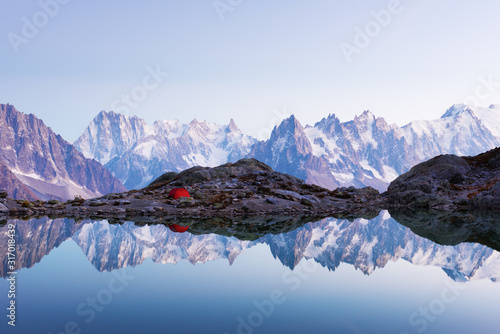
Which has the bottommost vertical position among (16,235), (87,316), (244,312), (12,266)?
(244,312)

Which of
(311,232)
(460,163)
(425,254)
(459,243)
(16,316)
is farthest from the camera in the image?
(460,163)

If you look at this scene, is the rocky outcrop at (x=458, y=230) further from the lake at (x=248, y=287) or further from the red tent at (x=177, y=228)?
the red tent at (x=177, y=228)

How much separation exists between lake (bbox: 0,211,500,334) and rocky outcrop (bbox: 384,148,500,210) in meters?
38.8

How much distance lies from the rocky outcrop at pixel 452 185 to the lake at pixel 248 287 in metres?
38.8

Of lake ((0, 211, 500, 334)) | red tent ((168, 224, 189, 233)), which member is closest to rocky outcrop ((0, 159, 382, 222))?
red tent ((168, 224, 189, 233))

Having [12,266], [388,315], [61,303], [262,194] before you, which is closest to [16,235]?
[12,266]

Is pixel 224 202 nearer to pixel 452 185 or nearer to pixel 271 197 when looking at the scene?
pixel 271 197

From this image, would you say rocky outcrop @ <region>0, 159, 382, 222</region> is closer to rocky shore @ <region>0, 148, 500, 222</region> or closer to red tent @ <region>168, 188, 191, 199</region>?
rocky shore @ <region>0, 148, 500, 222</region>

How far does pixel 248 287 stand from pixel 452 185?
234 feet

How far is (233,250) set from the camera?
29125 mm

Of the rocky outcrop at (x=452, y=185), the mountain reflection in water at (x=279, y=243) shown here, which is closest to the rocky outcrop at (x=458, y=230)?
the mountain reflection in water at (x=279, y=243)

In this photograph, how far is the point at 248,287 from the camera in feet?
62.6

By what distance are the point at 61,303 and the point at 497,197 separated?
63818 millimetres

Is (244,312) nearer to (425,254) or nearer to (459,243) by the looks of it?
(425,254)
